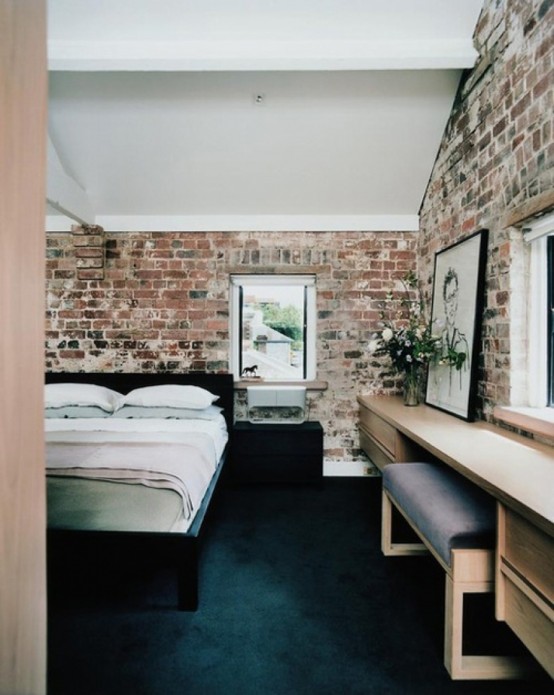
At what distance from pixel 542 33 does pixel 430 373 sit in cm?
199

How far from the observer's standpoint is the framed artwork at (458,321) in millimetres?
2525

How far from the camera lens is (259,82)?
2803 mm

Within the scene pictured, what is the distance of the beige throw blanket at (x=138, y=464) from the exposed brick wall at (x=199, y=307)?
1.55 m

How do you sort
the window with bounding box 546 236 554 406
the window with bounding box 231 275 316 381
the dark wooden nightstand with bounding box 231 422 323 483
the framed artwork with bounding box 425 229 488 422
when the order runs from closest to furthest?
1. the window with bounding box 546 236 554 406
2. the framed artwork with bounding box 425 229 488 422
3. the dark wooden nightstand with bounding box 231 422 323 483
4. the window with bounding box 231 275 316 381

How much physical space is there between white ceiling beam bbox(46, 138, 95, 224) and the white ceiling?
15mm

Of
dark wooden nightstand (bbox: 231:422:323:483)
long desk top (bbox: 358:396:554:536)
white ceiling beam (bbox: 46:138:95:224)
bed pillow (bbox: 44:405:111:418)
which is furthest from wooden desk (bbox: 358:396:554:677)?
white ceiling beam (bbox: 46:138:95:224)

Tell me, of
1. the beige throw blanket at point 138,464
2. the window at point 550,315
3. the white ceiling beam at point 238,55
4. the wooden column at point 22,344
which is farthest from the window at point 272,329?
the wooden column at point 22,344

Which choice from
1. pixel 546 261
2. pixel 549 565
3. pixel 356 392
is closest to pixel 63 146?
pixel 356 392

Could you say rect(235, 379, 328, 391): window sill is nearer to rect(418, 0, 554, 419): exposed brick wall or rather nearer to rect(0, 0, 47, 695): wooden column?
rect(418, 0, 554, 419): exposed brick wall

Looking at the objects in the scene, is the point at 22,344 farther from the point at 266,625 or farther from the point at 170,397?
the point at 170,397

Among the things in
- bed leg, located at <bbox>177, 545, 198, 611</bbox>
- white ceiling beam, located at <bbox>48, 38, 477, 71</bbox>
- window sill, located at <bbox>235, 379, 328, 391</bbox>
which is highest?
white ceiling beam, located at <bbox>48, 38, 477, 71</bbox>

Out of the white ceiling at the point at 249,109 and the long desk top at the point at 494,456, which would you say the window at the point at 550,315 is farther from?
the white ceiling at the point at 249,109

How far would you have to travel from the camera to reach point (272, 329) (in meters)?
4.05

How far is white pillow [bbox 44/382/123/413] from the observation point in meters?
3.25
